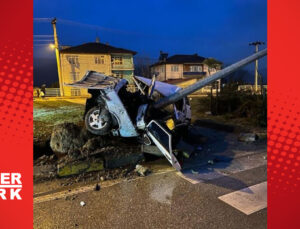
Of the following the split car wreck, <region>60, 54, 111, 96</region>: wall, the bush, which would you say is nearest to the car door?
the split car wreck

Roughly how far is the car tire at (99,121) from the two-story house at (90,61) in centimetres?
1949

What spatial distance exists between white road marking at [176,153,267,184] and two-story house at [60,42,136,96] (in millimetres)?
20604

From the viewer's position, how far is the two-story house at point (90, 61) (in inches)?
1012

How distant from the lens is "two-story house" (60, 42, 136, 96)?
25.7 meters

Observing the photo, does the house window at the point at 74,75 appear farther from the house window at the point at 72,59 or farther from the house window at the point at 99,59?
the house window at the point at 99,59

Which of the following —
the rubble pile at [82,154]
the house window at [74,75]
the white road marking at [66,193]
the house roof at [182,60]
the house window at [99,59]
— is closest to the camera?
the white road marking at [66,193]

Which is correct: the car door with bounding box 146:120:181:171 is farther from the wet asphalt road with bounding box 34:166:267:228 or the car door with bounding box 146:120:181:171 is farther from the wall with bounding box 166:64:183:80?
the wall with bounding box 166:64:183:80

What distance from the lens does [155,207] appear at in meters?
3.10

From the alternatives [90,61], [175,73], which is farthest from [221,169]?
[175,73]

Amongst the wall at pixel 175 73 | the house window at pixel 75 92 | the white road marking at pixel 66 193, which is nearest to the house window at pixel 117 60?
the house window at pixel 75 92

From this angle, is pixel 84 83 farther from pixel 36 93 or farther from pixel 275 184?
pixel 36 93

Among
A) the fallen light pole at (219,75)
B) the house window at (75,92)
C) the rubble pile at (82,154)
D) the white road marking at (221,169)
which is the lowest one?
the white road marking at (221,169)

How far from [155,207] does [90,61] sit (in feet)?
87.8

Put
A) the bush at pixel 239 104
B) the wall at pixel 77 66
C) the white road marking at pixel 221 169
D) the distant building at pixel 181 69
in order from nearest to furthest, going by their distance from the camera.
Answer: the white road marking at pixel 221 169, the bush at pixel 239 104, the wall at pixel 77 66, the distant building at pixel 181 69
